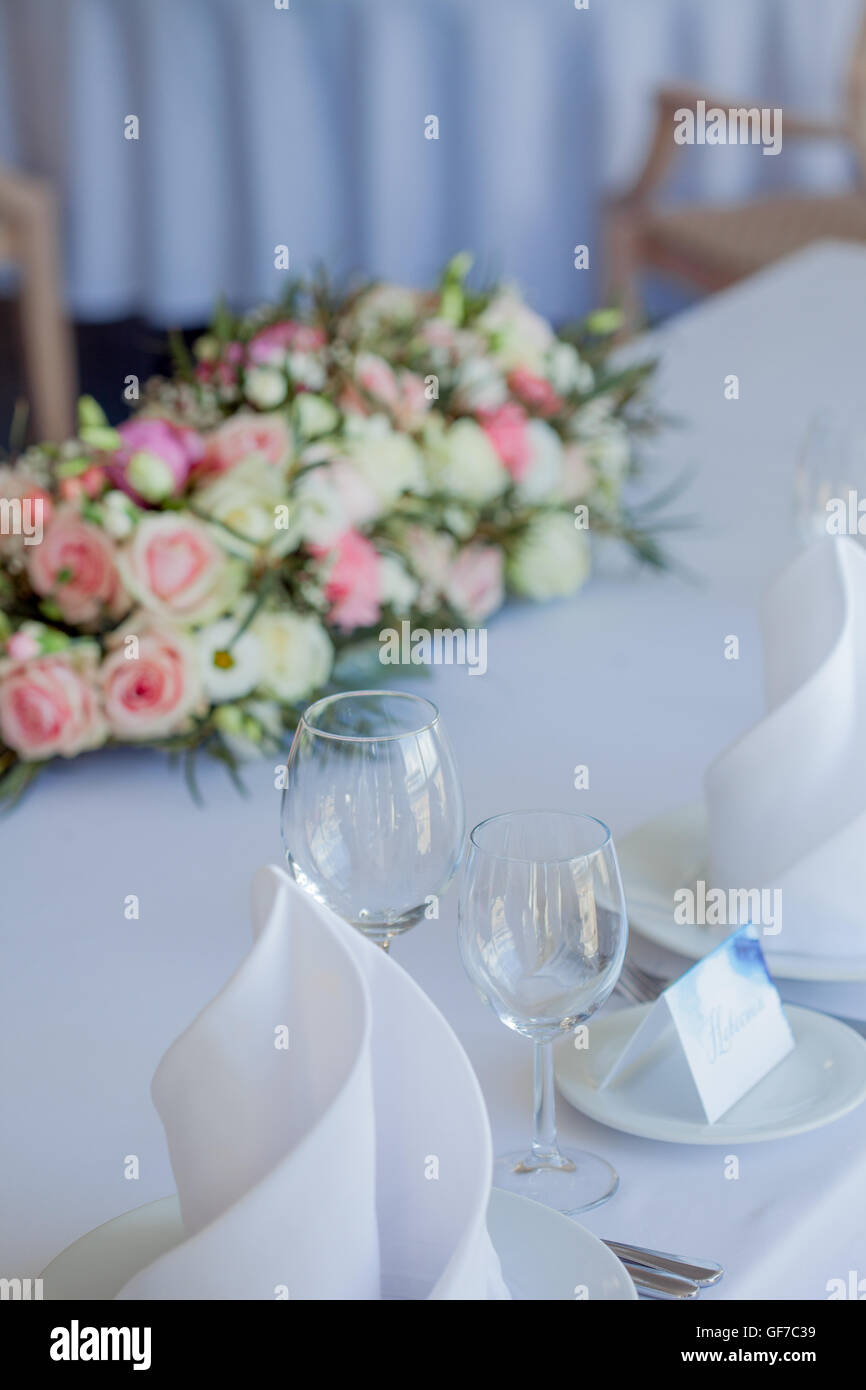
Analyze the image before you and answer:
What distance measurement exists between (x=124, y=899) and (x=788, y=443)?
1.06 m

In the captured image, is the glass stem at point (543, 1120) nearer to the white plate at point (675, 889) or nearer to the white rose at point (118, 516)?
the white plate at point (675, 889)

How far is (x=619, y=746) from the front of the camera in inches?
46.2

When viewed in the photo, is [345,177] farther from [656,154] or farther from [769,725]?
[769,725]

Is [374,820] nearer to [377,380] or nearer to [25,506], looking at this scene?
[25,506]

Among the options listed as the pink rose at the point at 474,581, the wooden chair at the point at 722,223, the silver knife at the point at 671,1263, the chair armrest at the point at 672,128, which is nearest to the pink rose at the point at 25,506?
the pink rose at the point at 474,581

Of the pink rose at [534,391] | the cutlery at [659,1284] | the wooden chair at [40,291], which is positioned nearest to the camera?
the cutlery at [659,1284]

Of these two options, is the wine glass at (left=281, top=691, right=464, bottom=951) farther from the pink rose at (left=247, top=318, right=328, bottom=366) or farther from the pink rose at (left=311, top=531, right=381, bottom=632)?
the pink rose at (left=247, top=318, right=328, bottom=366)

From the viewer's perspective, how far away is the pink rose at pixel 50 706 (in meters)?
1.07

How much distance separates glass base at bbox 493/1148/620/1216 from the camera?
702mm

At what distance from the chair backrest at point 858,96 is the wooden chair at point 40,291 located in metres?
1.78

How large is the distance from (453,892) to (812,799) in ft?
0.81

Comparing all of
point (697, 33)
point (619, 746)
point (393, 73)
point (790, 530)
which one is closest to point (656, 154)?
point (697, 33)

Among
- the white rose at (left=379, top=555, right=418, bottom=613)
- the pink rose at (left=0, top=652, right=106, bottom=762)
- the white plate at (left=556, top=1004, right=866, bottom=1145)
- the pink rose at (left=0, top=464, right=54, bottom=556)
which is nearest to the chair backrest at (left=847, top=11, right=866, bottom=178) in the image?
the white rose at (left=379, top=555, right=418, bottom=613)

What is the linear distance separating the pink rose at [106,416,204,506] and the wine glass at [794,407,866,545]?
492 millimetres
